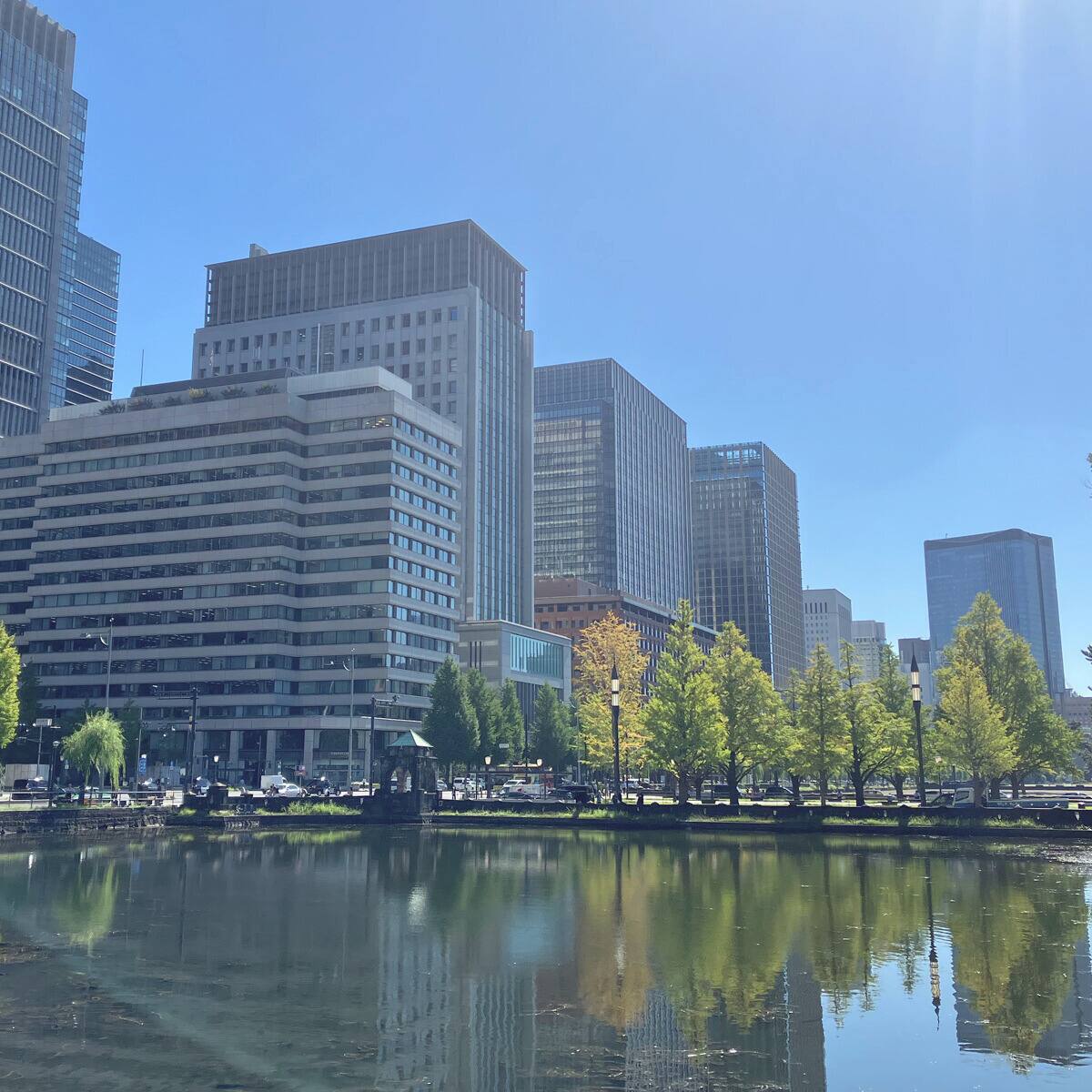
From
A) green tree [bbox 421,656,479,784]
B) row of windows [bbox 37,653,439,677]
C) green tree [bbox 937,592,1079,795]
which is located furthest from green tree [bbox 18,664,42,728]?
green tree [bbox 937,592,1079,795]

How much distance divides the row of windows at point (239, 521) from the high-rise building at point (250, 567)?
24cm

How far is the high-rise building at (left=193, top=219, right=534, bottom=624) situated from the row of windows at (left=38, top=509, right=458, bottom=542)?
3924cm

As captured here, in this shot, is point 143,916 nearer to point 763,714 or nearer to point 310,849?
point 310,849

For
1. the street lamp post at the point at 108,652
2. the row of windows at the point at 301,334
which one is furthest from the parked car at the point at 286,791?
the row of windows at the point at 301,334

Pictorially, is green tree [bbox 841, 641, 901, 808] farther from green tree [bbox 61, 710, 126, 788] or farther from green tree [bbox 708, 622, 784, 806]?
green tree [bbox 61, 710, 126, 788]

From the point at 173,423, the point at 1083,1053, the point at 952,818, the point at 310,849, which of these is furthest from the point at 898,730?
the point at 173,423

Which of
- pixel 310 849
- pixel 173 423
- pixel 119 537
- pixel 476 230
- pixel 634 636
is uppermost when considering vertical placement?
pixel 476 230

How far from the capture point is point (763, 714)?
246 feet

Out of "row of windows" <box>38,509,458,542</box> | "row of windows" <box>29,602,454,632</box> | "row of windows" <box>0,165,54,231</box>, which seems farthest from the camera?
"row of windows" <box>0,165,54,231</box>

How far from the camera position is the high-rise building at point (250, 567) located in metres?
120

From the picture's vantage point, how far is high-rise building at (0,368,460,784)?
120 metres

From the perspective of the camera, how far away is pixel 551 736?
12244 centimetres

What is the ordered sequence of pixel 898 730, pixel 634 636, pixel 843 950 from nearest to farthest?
pixel 843 950 < pixel 898 730 < pixel 634 636

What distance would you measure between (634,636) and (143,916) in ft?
293
